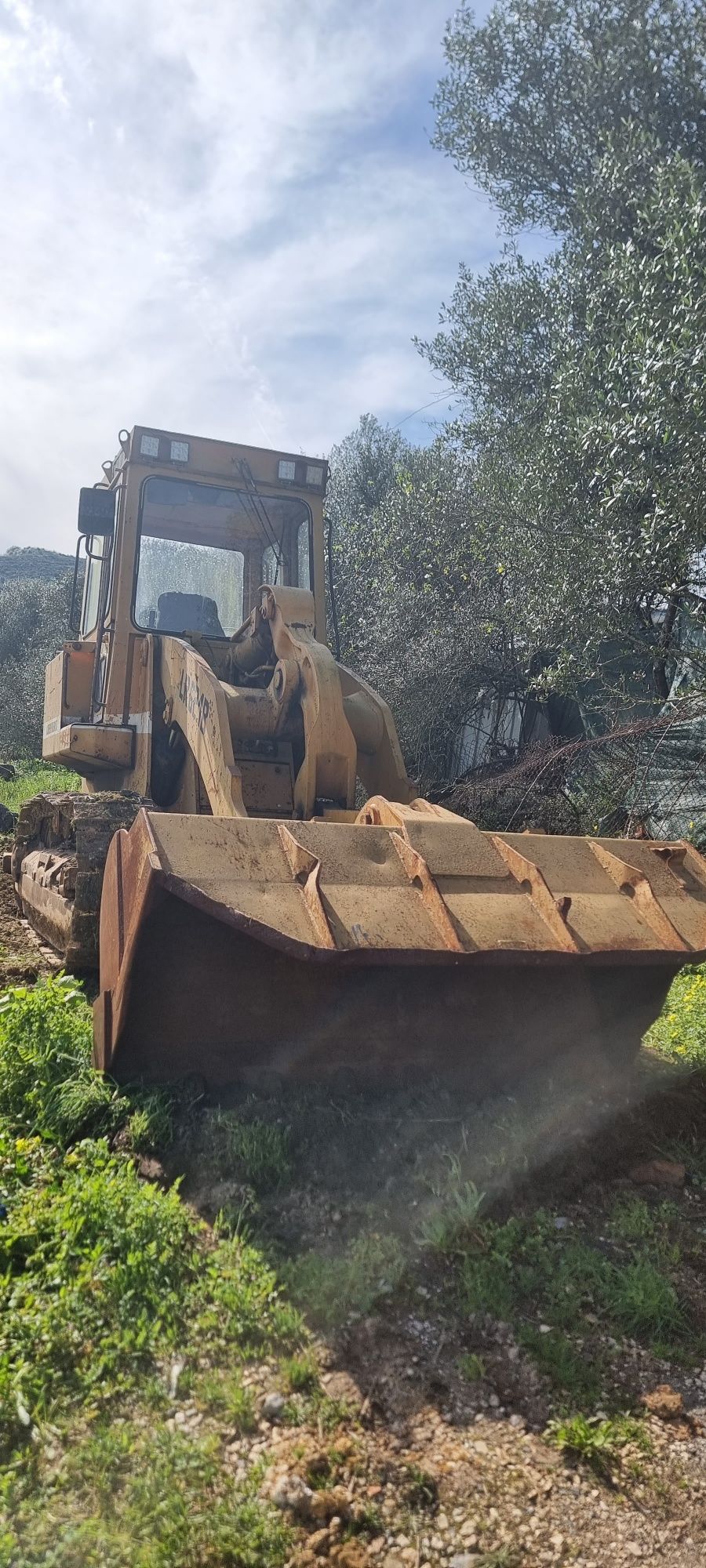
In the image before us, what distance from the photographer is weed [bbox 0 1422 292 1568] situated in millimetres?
2031

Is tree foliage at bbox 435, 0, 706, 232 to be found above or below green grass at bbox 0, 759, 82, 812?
above

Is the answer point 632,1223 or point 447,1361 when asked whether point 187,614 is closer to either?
point 632,1223

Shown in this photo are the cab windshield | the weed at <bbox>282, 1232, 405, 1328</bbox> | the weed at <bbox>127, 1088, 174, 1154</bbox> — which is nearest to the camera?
the weed at <bbox>282, 1232, 405, 1328</bbox>

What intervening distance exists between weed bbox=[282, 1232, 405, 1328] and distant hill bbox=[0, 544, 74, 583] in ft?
201

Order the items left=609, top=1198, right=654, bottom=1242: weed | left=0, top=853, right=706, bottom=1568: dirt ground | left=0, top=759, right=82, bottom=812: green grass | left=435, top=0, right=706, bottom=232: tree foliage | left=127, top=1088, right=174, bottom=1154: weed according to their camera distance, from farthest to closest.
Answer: left=0, top=759, right=82, bottom=812: green grass, left=435, top=0, right=706, bottom=232: tree foliage, left=127, top=1088, right=174, bottom=1154: weed, left=609, top=1198, right=654, bottom=1242: weed, left=0, top=853, right=706, bottom=1568: dirt ground

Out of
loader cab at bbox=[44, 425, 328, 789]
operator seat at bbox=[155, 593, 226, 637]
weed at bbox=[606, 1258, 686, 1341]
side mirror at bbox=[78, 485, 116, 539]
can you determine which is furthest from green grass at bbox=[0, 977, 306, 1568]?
side mirror at bbox=[78, 485, 116, 539]

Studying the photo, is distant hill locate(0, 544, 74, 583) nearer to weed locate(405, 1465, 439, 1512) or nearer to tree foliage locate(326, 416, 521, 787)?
tree foliage locate(326, 416, 521, 787)

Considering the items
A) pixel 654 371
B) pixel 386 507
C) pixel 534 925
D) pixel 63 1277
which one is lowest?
pixel 63 1277

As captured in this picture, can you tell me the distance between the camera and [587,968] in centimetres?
→ 415

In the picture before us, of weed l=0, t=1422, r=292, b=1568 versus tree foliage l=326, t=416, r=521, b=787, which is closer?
weed l=0, t=1422, r=292, b=1568

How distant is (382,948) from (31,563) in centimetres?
6678

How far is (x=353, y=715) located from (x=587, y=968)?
2.30 meters

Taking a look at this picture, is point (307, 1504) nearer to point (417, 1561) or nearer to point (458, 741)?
point (417, 1561)

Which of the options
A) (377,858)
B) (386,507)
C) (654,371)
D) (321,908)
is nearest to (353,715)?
(377,858)
